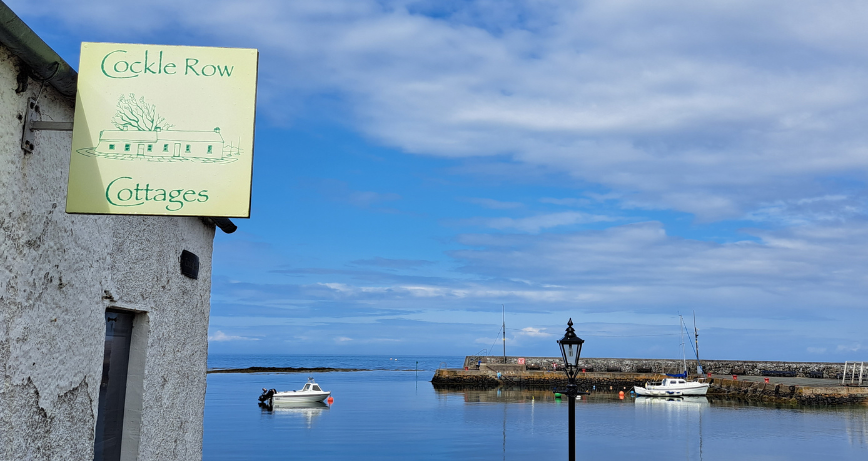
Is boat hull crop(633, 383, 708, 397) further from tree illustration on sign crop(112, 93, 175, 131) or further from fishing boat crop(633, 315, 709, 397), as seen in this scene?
tree illustration on sign crop(112, 93, 175, 131)

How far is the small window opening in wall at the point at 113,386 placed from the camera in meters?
5.12

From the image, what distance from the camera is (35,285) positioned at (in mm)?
3898

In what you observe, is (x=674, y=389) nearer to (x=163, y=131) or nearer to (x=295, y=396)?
(x=295, y=396)

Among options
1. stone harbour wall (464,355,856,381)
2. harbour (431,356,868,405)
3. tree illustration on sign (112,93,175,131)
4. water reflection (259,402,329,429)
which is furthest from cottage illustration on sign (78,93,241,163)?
stone harbour wall (464,355,856,381)

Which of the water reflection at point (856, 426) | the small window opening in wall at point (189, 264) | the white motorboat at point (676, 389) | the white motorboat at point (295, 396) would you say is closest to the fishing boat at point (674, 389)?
the white motorboat at point (676, 389)

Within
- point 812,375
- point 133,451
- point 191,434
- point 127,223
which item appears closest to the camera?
point 127,223

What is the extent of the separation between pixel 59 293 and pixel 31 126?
1.06m

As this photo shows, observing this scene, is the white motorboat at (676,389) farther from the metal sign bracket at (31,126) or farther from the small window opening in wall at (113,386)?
the metal sign bracket at (31,126)

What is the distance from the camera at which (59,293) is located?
4.16m

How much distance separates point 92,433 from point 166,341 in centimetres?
136

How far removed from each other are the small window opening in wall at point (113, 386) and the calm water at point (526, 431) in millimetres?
24410

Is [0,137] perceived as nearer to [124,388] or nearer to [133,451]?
[124,388]

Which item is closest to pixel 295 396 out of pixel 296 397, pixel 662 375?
pixel 296 397

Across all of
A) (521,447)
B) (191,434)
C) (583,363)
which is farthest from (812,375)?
(191,434)
